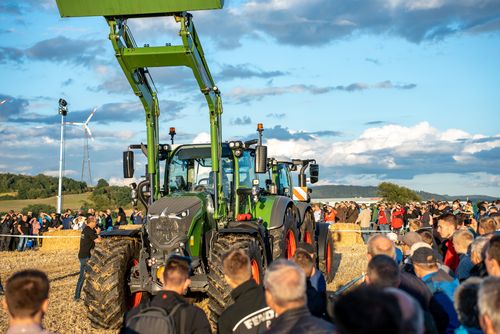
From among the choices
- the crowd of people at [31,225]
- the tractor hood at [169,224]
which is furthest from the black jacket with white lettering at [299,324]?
→ the crowd of people at [31,225]

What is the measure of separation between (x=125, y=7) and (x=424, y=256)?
566 centimetres

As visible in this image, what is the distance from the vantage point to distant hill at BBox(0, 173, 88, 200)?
7462cm

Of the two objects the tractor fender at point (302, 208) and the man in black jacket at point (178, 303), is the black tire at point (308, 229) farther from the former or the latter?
the man in black jacket at point (178, 303)

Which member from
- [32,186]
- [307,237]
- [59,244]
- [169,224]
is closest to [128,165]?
[169,224]

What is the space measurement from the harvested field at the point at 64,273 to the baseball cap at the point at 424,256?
17.1ft

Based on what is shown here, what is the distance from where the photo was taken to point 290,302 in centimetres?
358

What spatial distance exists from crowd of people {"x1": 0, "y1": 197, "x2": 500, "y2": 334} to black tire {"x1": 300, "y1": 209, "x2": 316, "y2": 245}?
671 centimetres

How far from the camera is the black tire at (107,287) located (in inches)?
359

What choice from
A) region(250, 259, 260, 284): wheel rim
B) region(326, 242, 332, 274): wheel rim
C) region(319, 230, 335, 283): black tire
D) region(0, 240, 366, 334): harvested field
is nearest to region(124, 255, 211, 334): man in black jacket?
region(250, 259, 260, 284): wheel rim

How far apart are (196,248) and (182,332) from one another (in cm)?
542

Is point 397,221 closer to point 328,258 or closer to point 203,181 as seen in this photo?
point 328,258

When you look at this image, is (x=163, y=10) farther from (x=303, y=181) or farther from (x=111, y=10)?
(x=303, y=181)

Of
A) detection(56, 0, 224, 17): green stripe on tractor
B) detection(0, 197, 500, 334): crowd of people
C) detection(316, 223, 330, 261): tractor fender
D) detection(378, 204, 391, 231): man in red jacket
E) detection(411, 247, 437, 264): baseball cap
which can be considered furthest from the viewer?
detection(378, 204, 391, 231): man in red jacket

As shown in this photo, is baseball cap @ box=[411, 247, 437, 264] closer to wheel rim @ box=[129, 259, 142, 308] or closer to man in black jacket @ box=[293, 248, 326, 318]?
man in black jacket @ box=[293, 248, 326, 318]
